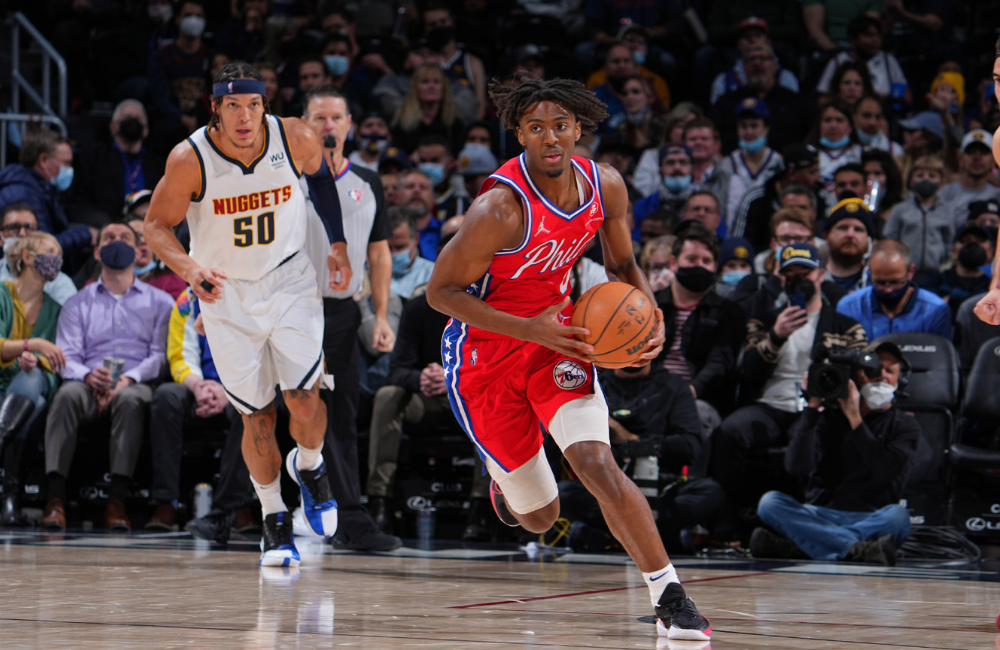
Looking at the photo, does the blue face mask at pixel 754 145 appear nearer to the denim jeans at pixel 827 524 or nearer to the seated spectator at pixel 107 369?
the denim jeans at pixel 827 524

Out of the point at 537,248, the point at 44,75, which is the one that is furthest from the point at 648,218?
the point at 44,75

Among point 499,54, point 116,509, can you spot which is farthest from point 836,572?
point 499,54

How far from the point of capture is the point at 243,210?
5.20 meters

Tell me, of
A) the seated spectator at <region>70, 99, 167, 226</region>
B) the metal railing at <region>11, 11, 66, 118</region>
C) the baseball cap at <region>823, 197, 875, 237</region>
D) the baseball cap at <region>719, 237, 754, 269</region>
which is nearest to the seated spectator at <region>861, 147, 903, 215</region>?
the baseball cap at <region>823, 197, 875, 237</region>

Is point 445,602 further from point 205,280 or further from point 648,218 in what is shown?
A: point 648,218

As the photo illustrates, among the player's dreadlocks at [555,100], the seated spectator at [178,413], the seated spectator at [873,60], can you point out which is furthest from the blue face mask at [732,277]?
the player's dreadlocks at [555,100]

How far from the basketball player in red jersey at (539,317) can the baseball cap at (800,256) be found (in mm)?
2942

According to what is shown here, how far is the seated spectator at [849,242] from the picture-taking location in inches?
301

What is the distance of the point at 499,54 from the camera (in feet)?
40.3

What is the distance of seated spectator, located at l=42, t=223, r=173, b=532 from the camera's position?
7.23m

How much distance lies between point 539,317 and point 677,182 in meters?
5.55

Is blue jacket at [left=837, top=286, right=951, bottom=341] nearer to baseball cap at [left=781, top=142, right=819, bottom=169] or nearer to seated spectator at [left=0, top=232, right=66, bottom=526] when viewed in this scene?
baseball cap at [left=781, top=142, right=819, bottom=169]

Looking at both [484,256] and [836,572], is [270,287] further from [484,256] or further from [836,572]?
[836,572]

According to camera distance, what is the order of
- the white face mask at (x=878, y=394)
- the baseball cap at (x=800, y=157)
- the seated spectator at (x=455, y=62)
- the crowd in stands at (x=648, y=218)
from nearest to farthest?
1. the white face mask at (x=878, y=394)
2. the crowd in stands at (x=648, y=218)
3. the baseball cap at (x=800, y=157)
4. the seated spectator at (x=455, y=62)
